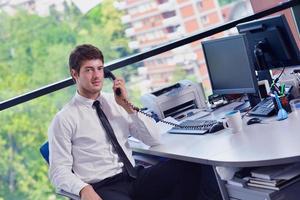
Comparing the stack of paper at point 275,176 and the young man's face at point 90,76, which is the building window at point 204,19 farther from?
the stack of paper at point 275,176

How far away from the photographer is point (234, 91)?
2.83 m

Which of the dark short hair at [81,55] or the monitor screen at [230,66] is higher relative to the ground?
the dark short hair at [81,55]

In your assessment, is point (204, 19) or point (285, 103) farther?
point (204, 19)

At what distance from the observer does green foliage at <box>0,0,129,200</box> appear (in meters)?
4.32

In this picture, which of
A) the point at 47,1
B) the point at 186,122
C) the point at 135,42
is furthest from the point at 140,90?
the point at 186,122

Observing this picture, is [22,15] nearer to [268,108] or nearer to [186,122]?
[186,122]

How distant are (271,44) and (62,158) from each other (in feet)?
4.72

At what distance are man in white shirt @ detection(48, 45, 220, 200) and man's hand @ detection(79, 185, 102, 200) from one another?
5 centimetres

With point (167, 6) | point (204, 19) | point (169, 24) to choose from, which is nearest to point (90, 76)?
point (169, 24)

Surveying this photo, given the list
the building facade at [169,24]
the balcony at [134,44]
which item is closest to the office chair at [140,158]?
the building facade at [169,24]

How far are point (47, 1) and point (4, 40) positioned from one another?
1.89 ft

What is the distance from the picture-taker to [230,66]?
2812mm

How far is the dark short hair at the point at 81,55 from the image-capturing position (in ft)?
8.42

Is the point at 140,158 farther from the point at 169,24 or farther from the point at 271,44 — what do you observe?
the point at 169,24
